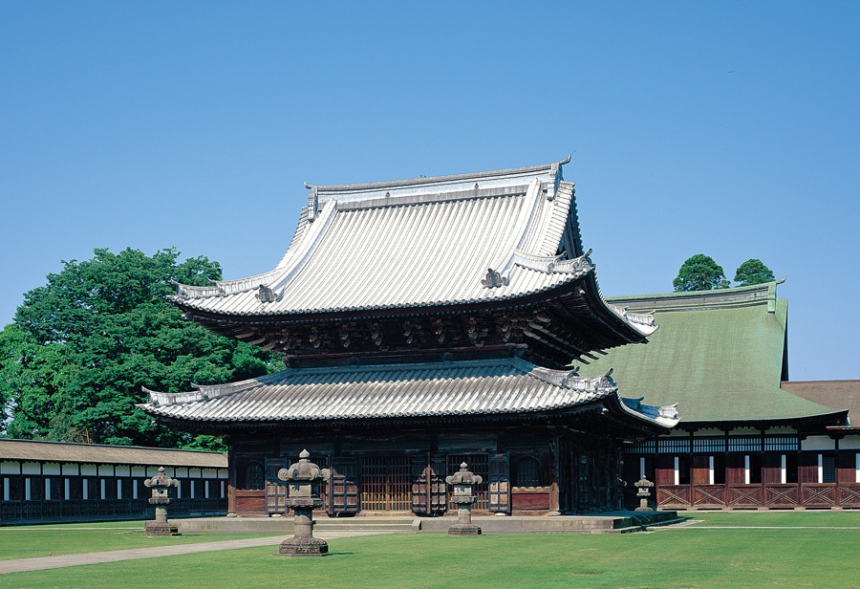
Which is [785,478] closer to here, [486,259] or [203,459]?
[486,259]

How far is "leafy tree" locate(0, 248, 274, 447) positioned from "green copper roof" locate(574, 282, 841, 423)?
1112 inches

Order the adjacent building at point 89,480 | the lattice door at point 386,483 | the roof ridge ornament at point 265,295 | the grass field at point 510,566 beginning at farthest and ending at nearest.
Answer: the adjacent building at point 89,480
the roof ridge ornament at point 265,295
the lattice door at point 386,483
the grass field at point 510,566

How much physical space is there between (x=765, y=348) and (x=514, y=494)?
33.5 metres

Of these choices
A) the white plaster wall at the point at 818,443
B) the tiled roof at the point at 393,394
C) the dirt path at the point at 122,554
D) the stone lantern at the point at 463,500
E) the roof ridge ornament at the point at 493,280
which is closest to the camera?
the dirt path at the point at 122,554

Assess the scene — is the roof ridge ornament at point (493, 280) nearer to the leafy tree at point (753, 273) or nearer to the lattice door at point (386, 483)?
the lattice door at point (386, 483)

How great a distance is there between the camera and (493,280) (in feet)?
119

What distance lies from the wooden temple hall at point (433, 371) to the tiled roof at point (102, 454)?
49.0ft

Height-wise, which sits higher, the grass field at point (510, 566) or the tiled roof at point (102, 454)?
the grass field at point (510, 566)

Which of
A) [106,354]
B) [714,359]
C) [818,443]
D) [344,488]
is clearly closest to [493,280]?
[344,488]

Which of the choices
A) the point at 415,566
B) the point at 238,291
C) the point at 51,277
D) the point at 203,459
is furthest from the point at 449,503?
the point at 51,277

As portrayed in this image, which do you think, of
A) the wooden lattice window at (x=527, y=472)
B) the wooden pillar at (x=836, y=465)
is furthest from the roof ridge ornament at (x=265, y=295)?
the wooden pillar at (x=836, y=465)

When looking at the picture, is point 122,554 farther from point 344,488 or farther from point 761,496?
point 761,496

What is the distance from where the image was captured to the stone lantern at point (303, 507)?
23.4 metres

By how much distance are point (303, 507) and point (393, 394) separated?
13.2 metres
